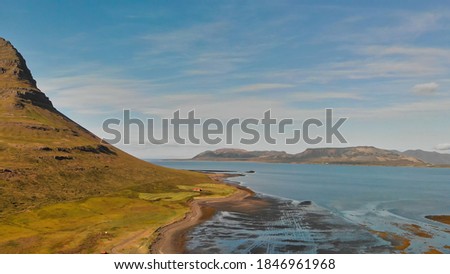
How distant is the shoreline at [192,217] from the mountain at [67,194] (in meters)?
2.92

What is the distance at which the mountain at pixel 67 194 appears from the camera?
224 ft

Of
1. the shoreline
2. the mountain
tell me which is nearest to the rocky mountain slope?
the mountain

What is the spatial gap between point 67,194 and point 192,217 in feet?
160

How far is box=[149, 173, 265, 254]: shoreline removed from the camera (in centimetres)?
6354

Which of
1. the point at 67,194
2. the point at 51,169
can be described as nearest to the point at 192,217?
the point at 67,194

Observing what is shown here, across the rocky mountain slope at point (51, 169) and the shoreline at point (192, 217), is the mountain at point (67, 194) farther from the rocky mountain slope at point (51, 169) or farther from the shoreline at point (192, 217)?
the shoreline at point (192, 217)

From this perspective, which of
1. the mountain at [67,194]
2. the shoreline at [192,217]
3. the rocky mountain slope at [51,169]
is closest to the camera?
the shoreline at [192,217]

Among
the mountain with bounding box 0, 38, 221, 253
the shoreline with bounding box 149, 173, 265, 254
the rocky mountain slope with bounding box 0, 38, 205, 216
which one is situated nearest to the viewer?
the shoreline with bounding box 149, 173, 265, 254

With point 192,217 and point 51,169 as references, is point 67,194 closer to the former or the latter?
point 51,169

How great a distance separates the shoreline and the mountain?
2.92 m

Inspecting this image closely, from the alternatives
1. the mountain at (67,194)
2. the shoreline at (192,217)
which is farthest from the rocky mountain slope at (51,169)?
the shoreline at (192,217)

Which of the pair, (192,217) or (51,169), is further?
(51,169)

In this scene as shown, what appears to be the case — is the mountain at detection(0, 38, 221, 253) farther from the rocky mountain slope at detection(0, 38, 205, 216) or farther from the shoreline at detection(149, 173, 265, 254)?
the shoreline at detection(149, 173, 265, 254)

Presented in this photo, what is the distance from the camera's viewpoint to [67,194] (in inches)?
4510
